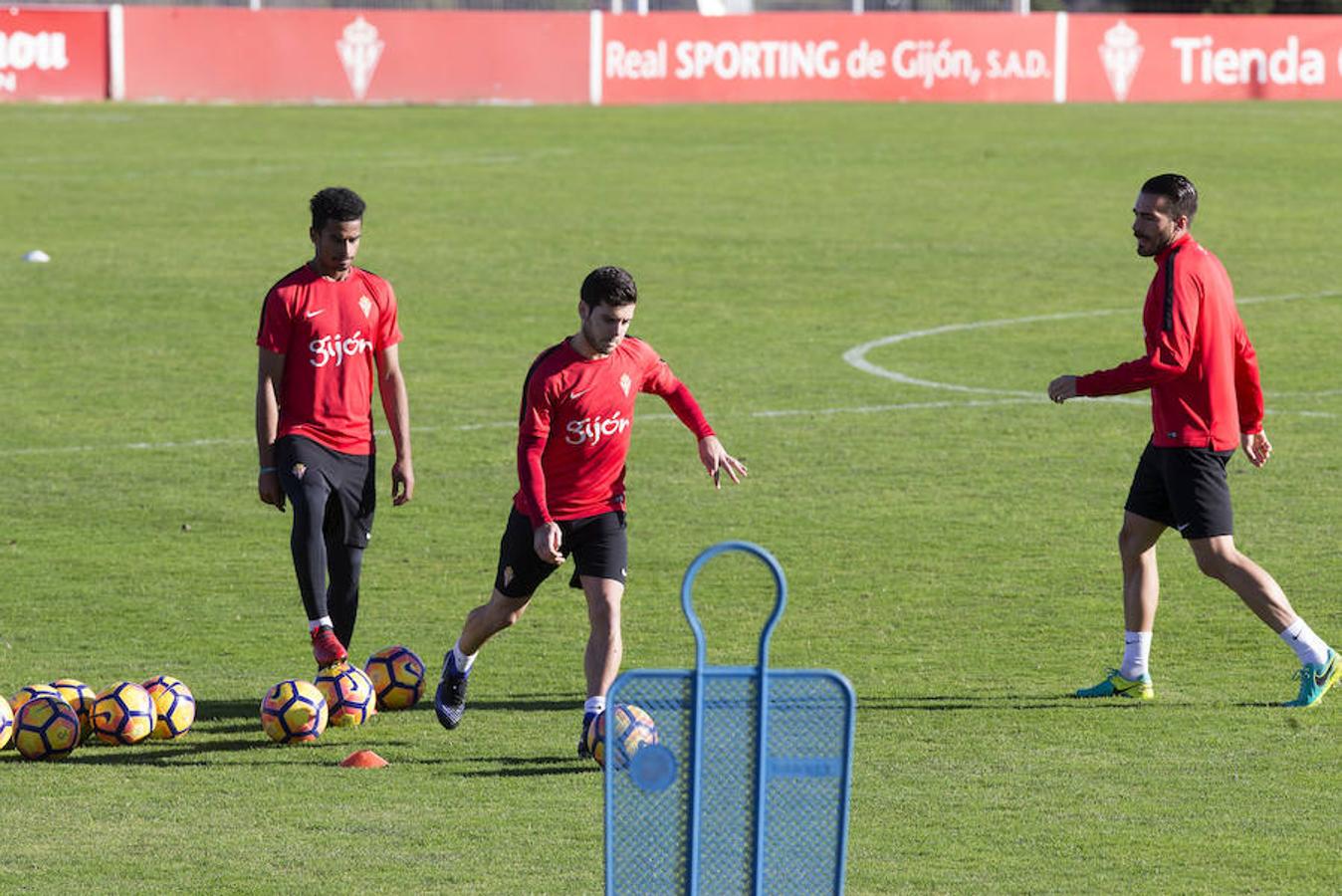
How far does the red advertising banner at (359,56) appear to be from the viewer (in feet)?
150

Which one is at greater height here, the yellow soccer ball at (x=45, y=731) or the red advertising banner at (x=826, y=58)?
the red advertising banner at (x=826, y=58)

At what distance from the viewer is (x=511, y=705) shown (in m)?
10.3

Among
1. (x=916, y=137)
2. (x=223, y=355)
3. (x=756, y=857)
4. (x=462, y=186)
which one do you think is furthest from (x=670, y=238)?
(x=756, y=857)

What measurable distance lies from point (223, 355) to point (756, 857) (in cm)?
1582

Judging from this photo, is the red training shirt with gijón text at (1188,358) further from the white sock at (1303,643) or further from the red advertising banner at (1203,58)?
the red advertising banner at (1203,58)

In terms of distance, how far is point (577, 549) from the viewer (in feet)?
31.2

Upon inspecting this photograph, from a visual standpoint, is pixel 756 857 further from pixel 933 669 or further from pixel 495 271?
pixel 495 271

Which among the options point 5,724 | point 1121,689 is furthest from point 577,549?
point 1121,689

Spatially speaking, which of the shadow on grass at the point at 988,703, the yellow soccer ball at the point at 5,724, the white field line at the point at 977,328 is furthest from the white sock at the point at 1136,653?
the white field line at the point at 977,328

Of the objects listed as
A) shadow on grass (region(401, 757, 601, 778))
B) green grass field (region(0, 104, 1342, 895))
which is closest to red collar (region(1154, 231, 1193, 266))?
green grass field (region(0, 104, 1342, 895))

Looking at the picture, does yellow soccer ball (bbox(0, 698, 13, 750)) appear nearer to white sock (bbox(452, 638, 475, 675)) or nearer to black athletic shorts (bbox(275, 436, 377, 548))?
black athletic shorts (bbox(275, 436, 377, 548))

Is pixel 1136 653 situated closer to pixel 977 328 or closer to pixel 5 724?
pixel 5 724

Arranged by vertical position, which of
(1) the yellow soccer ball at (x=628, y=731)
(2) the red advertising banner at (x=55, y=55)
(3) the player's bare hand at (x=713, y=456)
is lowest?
(1) the yellow soccer ball at (x=628, y=731)

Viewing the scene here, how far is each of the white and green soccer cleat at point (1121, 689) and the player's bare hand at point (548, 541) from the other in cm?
274
